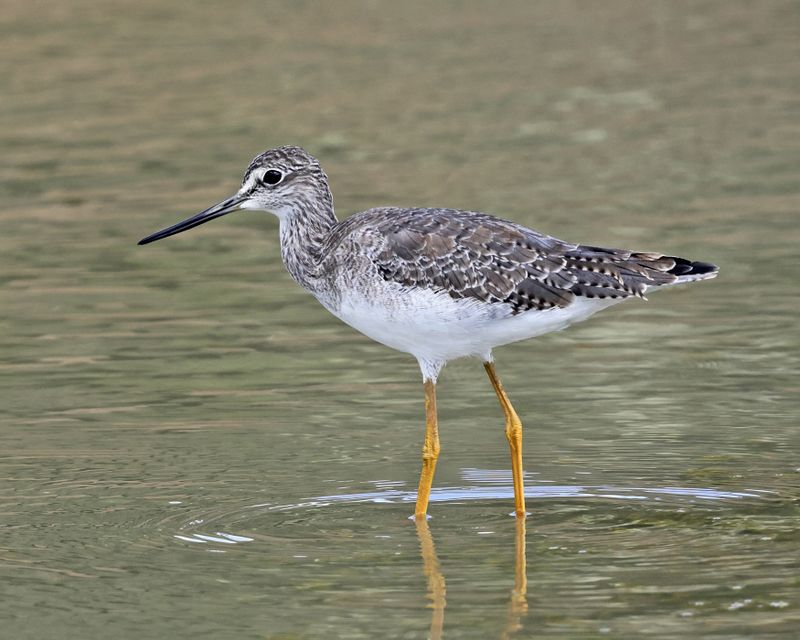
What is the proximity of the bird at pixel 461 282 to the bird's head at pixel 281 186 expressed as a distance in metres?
0.49

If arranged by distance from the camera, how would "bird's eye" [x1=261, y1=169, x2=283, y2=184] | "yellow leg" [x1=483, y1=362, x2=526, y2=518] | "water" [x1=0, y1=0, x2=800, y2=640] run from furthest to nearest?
"bird's eye" [x1=261, y1=169, x2=283, y2=184] < "yellow leg" [x1=483, y1=362, x2=526, y2=518] < "water" [x1=0, y1=0, x2=800, y2=640]

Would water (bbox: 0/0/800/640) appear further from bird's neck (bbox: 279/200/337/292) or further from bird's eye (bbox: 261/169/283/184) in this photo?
bird's eye (bbox: 261/169/283/184)

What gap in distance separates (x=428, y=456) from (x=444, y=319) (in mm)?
1040

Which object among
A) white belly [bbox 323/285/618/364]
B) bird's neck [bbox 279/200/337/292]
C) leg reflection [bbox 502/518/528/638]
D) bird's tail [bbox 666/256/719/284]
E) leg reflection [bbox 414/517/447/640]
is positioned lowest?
leg reflection [bbox 502/518/528/638]

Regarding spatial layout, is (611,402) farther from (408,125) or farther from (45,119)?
(45,119)

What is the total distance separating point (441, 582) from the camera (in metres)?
9.37

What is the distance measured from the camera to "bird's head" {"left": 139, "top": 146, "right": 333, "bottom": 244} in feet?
37.9

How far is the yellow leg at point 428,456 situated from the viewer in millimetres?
10727

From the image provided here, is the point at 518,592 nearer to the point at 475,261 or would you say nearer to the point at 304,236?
the point at 475,261

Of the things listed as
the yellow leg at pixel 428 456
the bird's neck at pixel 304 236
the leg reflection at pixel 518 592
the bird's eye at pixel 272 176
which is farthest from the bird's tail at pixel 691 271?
the bird's eye at pixel 272 176

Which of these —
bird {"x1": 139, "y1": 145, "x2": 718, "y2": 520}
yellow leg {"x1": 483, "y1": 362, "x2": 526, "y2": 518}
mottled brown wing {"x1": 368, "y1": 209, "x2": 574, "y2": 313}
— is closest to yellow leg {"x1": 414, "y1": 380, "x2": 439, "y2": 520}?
bird {"x1": 139, "y1": 145, "x2": 718, "y2": 520}

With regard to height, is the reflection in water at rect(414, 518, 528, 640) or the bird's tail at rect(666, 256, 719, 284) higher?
the bird's tail at rect(666, 256, 719, 284)

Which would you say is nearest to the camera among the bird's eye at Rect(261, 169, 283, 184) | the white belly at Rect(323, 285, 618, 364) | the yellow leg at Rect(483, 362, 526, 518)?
the white belly at Rect(323, 285, 618, 364)

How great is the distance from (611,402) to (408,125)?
35.8ft
